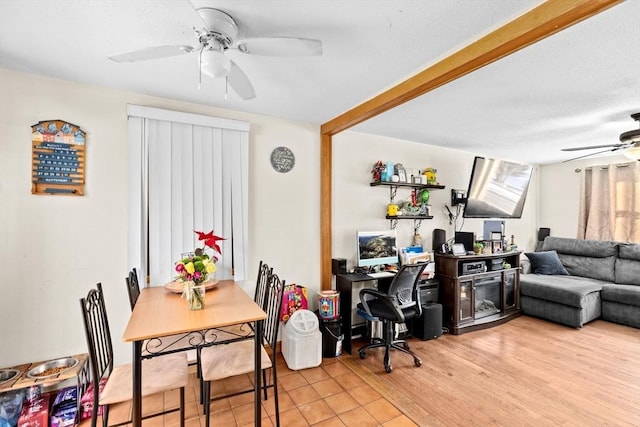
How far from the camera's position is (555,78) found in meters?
2.16

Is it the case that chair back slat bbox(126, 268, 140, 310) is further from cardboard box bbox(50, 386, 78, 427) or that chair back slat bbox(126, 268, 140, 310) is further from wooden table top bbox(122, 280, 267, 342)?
cardboard box bbox(50, 386, 78, 427)

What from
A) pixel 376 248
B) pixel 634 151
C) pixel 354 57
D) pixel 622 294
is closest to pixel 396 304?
pixel 376 248

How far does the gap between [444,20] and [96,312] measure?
2450 millimetres

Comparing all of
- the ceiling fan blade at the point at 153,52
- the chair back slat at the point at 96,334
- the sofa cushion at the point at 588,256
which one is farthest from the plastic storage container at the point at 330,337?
the sofa cushion at the point at 588,256

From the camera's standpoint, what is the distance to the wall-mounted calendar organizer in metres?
2.14

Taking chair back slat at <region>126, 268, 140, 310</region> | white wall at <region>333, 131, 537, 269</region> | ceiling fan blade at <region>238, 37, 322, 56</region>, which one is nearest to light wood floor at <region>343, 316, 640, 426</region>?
white wall at <region>333, 131, 537, 269</region>

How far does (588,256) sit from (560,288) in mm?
1336

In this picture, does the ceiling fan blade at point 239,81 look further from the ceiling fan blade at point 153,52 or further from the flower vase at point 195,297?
the flower vase at point 195,297

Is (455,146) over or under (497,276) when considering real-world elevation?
over

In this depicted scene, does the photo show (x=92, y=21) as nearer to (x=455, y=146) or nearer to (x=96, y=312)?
(x=96, y=312)

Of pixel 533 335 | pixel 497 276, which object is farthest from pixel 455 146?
pixel 533 335

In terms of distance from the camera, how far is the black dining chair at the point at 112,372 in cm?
148

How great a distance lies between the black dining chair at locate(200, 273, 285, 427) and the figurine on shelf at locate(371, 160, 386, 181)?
198cm

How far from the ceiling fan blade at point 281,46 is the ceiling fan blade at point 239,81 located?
0.54 ft
